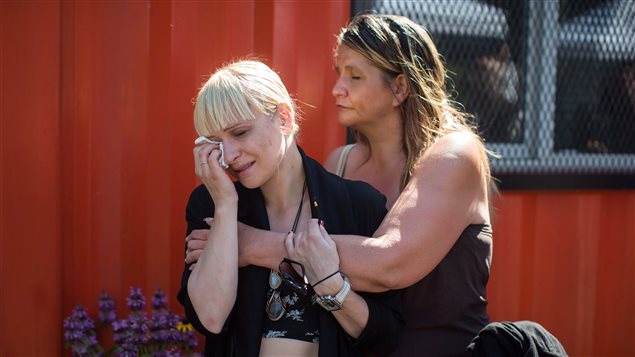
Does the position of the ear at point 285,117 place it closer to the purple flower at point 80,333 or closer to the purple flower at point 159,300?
the purple flower at point 159,300

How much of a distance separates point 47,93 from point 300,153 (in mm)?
1138

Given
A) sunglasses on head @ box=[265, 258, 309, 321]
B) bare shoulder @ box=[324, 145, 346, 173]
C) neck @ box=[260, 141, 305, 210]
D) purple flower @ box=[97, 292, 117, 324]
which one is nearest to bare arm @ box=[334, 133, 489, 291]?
sunglasses on head @ box=[265, 258, 309, 321]

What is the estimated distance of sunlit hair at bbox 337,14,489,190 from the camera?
2.50m

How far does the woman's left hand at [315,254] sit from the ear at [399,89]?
0.66 metres

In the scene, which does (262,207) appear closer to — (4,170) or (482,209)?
(482,209)

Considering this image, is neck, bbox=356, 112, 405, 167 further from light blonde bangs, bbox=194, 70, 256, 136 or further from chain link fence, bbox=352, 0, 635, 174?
chain link fence, bbox=352, 0, 635, 174

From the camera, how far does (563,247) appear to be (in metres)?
3.78

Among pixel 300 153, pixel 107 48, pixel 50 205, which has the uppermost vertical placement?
pixel 107 48

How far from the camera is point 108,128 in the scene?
9.77 ft

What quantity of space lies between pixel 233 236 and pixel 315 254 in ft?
0.78

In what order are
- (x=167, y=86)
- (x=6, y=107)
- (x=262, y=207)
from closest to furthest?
(x=262, y=207) < (x=6, y=107) < (x=167, y=86)

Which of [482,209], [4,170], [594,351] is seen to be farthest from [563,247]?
[4,170]

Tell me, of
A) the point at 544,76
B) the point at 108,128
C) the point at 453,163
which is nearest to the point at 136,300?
the point at 108,128

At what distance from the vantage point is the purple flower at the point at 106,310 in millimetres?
2928
